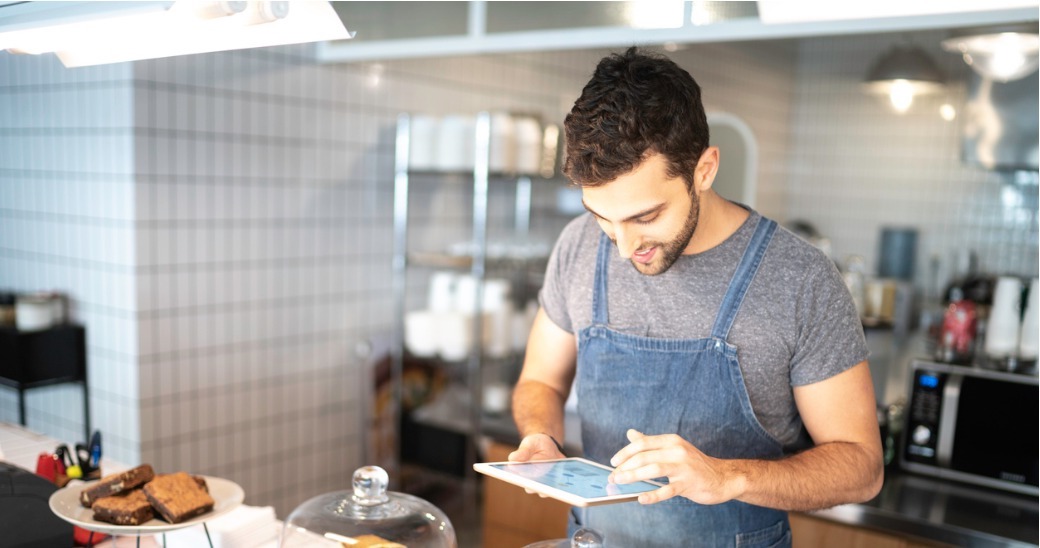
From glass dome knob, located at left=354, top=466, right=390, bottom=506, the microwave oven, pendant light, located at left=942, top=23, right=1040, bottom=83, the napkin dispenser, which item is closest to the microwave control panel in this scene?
the microwave oven

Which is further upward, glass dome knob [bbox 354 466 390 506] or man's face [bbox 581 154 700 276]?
man's face [bbox 581 154 700 276]

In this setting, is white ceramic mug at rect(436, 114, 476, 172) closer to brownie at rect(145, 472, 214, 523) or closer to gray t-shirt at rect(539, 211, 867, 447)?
gray t-shirt at rect(539, 211, 867, 447)

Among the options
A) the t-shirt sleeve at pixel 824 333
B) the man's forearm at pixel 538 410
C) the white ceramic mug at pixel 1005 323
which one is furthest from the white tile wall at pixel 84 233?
the white ceramic mug at pixel 1005 323

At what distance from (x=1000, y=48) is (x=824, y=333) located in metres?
2.15

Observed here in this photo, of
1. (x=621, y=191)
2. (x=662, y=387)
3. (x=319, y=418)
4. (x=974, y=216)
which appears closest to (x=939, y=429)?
(x=662, y=387)

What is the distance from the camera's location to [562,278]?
5.76 ft

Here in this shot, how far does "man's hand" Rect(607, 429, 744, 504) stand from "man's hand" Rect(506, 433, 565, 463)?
232 millimetres

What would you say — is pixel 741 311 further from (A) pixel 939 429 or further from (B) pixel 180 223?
(B) pixel 180 223

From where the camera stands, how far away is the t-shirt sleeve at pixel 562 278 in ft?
5.73

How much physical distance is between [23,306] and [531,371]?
1.91 m

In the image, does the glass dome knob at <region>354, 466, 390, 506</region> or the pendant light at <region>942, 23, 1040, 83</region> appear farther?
Result: the pendant light at <region>942, 23, 1040, 83</region>

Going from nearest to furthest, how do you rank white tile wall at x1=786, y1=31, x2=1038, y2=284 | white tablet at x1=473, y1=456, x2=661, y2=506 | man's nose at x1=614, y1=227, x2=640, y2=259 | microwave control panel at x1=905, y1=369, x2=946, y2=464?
white tablet at x1=473, y1=456, x2=661, y2=506 < man's nose at x1=614, y1=227, x2=640, y2=259 < microwave control panel at x1=905, y1=369, x2=946, y2=464 < white tile wall at x1=786, y1=31, x2=1038, y2=284

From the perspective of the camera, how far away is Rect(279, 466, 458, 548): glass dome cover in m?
1.22

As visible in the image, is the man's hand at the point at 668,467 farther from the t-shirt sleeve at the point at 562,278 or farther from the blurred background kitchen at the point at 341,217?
the blurred background kitchen at the point at 341,217
